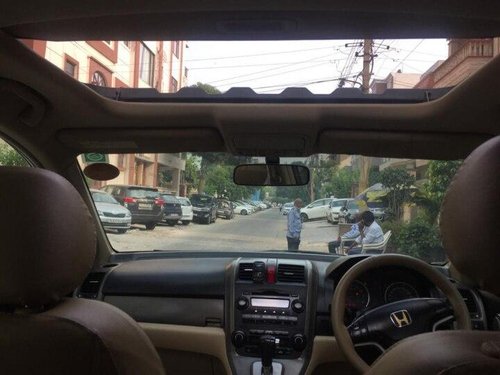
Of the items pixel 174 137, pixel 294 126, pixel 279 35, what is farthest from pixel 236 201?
pixel 279 35

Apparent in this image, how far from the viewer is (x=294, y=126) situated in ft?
11.6

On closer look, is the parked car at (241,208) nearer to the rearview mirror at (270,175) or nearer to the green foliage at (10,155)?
the rearview mirror at (270,175)

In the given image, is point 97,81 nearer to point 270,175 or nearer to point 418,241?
point 270,175

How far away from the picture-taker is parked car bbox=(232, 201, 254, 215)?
5116 millimetres

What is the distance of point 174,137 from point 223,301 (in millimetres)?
1212

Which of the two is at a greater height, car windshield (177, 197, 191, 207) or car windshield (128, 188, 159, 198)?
car windshield (128, 188, 159, 198)

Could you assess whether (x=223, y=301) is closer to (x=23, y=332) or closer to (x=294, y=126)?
(x=294, y=126)

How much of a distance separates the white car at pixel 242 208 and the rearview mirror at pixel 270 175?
99 centimetres

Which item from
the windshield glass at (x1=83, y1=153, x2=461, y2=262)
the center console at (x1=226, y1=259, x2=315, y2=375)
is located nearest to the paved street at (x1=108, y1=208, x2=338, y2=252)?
the windshield glass at (x1=83, y1=153, x2=461, y2=262)

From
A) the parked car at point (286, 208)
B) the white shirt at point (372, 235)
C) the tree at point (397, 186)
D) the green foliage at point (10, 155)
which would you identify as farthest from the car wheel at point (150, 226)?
the tree at point (397, 186)

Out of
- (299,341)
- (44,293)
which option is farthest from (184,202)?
(44,293)

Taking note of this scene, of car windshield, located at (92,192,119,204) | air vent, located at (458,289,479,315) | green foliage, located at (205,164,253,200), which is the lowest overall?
air vent, located at (458,289,479,315)

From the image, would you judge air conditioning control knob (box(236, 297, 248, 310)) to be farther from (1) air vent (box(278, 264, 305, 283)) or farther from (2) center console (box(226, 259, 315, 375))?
(1) air vent (box(278, 264, 305, 283))

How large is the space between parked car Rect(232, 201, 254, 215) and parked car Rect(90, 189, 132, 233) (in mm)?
1021
